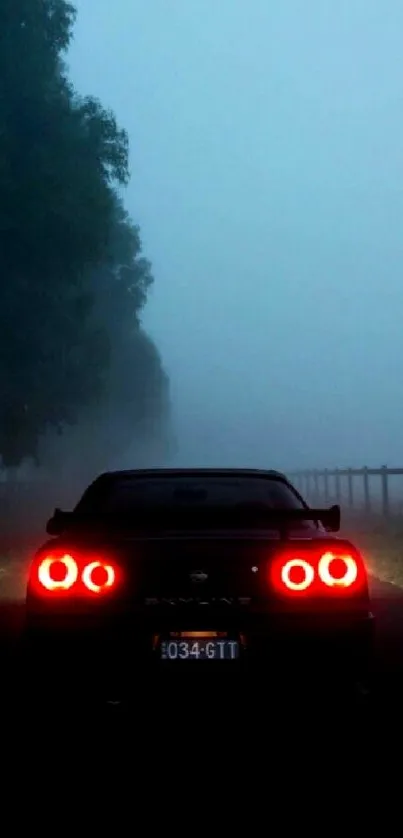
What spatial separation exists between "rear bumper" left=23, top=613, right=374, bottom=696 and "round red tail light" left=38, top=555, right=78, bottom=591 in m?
0.20

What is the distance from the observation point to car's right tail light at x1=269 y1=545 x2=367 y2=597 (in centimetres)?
626

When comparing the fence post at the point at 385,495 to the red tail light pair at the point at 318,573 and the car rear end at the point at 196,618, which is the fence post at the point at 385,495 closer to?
the red tail light pair at the point at 318,573

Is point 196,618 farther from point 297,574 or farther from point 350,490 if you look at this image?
point 350,490

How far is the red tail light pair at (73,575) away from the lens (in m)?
6.29

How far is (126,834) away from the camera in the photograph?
474 cm

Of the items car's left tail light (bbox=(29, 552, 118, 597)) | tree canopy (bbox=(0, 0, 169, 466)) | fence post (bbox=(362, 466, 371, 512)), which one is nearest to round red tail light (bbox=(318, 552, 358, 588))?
car's left tail light (bbox=(29, 552, 118, 597))

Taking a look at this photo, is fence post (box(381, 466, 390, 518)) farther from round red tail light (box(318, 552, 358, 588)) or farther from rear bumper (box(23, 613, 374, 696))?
rear bumper (box(23, 613, 374, 696))

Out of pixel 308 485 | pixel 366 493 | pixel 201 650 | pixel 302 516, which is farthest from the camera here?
pixel 308 485

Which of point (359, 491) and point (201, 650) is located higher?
point (359, 491)

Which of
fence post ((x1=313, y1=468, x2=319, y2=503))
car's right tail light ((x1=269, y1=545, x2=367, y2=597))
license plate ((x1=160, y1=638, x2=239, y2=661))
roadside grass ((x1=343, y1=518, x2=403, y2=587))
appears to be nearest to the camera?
license plate ((x1=160, y1=638, x2=239, y2=661))

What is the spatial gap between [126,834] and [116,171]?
2522 cm

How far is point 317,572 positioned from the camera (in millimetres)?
6359

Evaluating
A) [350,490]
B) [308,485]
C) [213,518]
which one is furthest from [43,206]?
[308,485]

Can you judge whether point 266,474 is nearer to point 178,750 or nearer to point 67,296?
point 178,750
